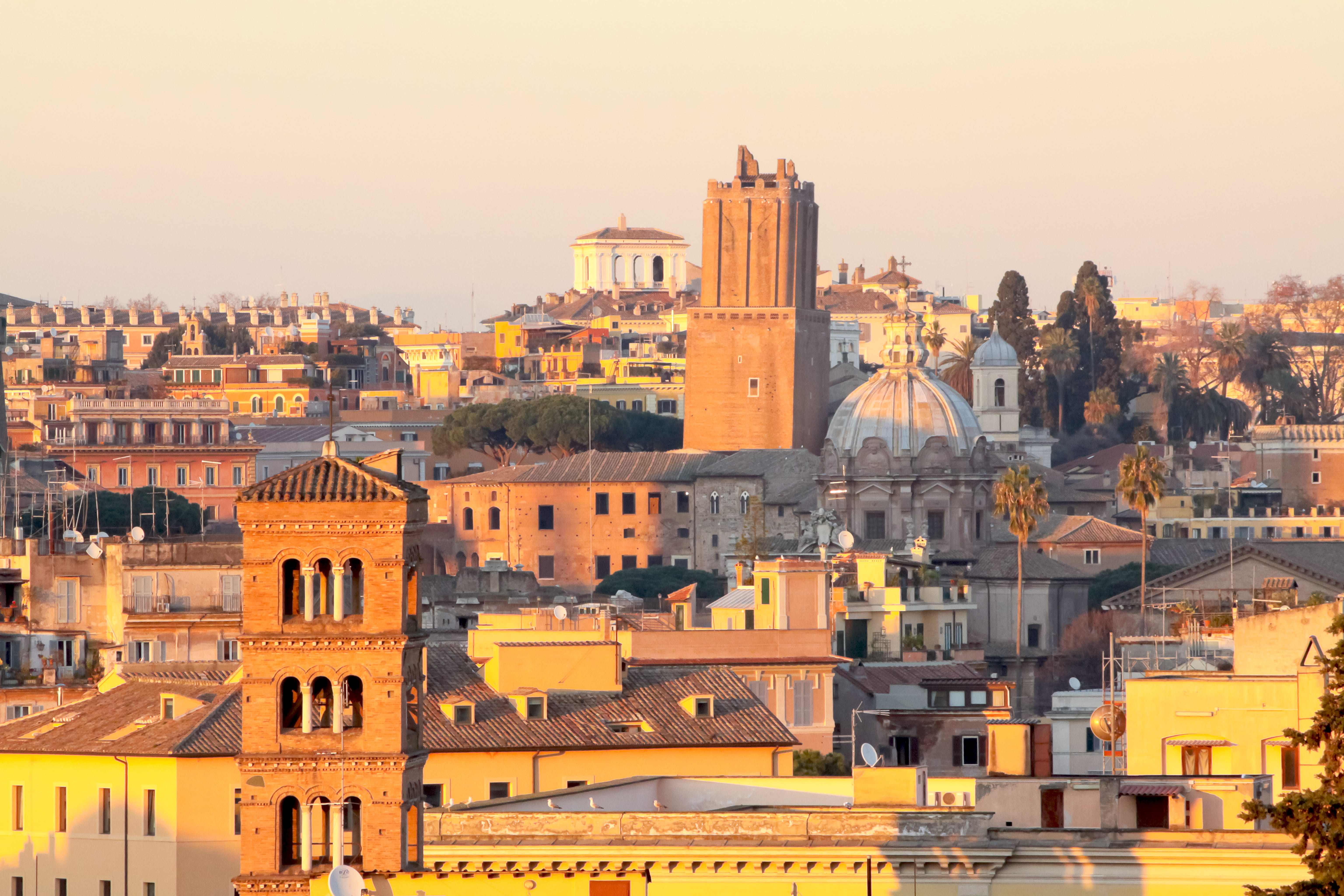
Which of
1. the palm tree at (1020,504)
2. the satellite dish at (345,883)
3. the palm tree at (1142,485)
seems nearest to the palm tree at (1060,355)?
the palm tree at (1020,504)

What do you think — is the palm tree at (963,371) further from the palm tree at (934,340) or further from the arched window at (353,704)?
the arched window at (353,704)

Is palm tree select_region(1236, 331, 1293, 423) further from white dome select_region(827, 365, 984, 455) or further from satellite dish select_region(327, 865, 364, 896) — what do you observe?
satellite dish select_region(327, 865, 364, 896)

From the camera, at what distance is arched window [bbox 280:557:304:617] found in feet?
107

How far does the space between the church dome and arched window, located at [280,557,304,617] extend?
86.0 m

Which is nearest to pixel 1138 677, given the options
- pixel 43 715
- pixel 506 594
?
pixel 43 715

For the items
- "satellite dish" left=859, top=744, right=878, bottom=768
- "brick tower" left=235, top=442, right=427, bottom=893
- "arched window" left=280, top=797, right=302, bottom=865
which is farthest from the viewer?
"satellite dish" left=859, top=744, right=878, bottom=768

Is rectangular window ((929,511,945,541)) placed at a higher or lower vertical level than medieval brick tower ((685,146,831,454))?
lower

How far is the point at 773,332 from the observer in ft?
443

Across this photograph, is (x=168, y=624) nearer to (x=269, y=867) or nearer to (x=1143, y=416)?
(x=269, y=867)

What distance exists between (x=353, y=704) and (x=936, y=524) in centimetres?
8482

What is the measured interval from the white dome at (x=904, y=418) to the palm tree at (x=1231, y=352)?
39939mm

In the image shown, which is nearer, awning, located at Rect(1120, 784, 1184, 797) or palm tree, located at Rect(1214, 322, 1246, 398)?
awning, located at Rect(1120, 784, 1184, 797)

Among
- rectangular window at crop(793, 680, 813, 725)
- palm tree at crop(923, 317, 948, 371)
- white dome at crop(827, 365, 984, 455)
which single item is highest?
palm tree at crop(923, 317, 948, 371)

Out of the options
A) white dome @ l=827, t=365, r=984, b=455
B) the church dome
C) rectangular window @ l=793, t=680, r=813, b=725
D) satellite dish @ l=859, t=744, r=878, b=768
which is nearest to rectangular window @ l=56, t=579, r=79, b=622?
rectangular window @ l=793, t=680, r=813, b=725
